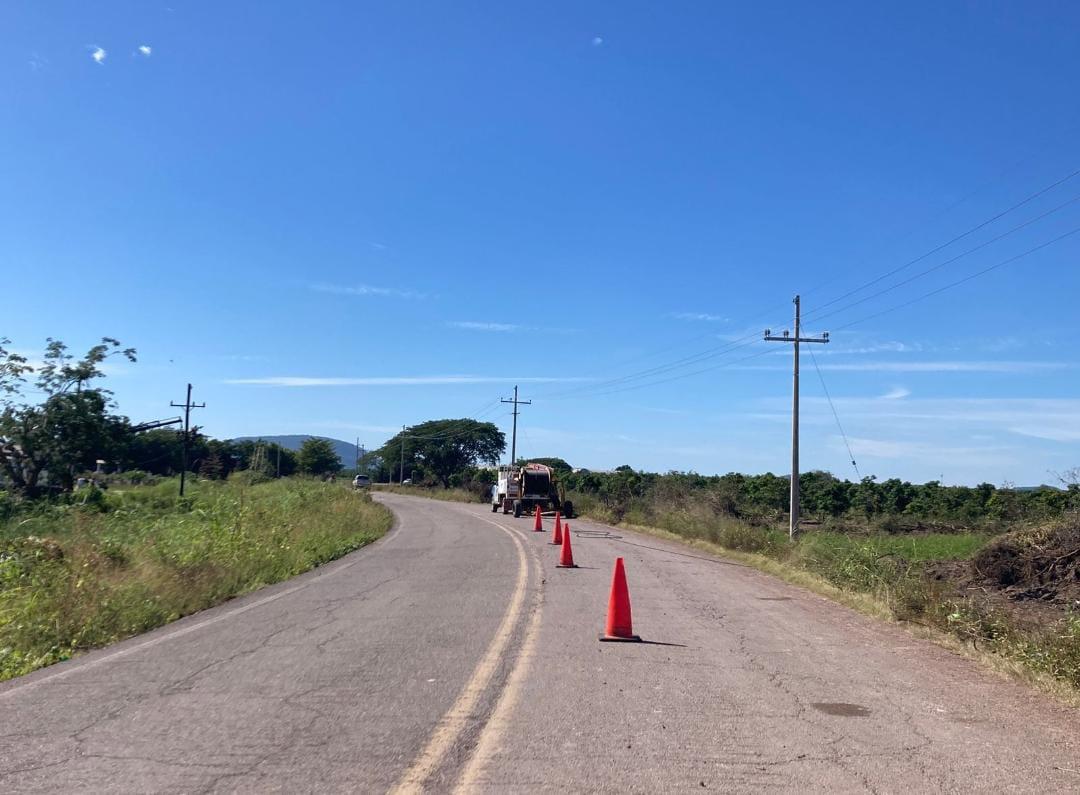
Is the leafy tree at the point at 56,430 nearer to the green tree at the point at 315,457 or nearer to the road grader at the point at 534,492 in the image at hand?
the road grader at the point at 534,492

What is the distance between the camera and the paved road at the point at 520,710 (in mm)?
5438

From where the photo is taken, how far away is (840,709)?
7285 millimetres

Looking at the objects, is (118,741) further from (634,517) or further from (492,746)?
(634,517)

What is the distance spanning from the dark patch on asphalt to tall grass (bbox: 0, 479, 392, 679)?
773cm

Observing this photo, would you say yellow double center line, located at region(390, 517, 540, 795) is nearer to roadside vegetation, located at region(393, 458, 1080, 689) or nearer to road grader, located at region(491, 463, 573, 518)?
roadside vegetation, located at region(393, 458, 1080, 689)

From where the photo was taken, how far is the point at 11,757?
18.8 ft

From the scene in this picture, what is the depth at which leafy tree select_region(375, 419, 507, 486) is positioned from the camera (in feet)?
414

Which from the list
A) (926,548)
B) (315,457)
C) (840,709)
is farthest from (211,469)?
(840,709)

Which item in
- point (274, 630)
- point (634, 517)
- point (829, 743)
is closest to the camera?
point (829, 743)

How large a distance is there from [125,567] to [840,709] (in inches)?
510

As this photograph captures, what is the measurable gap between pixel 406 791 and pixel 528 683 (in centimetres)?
289

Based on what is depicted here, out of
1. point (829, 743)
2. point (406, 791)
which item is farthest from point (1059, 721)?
point (406, 791)

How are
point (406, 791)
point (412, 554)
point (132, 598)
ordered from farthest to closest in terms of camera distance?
point (412, 554)
point (132, 598)
point (406, 791)

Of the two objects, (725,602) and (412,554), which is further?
(412,554)
